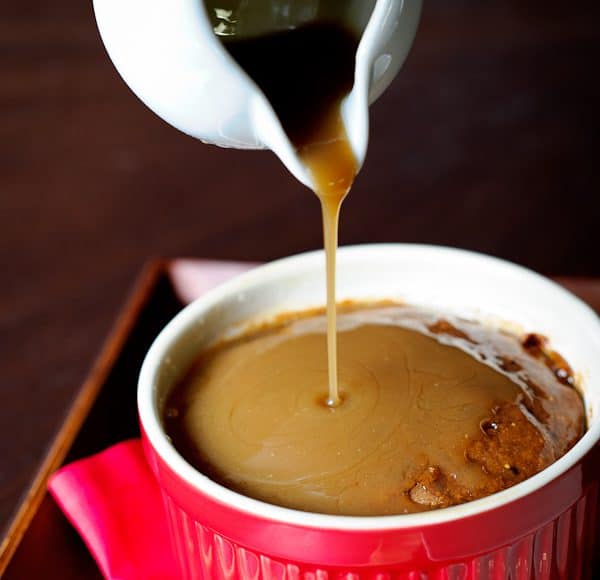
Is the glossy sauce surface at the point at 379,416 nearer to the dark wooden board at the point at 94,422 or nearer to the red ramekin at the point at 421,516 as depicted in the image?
the red ramekin at the point at 421,516

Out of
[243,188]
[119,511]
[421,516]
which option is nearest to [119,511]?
[119,511]

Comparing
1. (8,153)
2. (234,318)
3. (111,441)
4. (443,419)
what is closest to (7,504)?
(111,441)

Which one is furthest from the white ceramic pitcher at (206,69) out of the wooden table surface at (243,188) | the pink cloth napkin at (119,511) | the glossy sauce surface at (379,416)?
the wooden table surface at (243,188)

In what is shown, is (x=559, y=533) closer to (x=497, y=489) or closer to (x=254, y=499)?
(x=497, y=489)

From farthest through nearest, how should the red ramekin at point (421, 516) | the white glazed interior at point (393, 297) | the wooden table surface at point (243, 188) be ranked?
the wooden table surface at point (243, 188)
the white glazed interior at point (393, 297)
the red ramekin at point (421, 516)

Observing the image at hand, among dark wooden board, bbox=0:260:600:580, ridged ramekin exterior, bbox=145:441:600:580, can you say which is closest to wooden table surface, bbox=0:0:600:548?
dark wooden board, bbox=0:260:600:580
